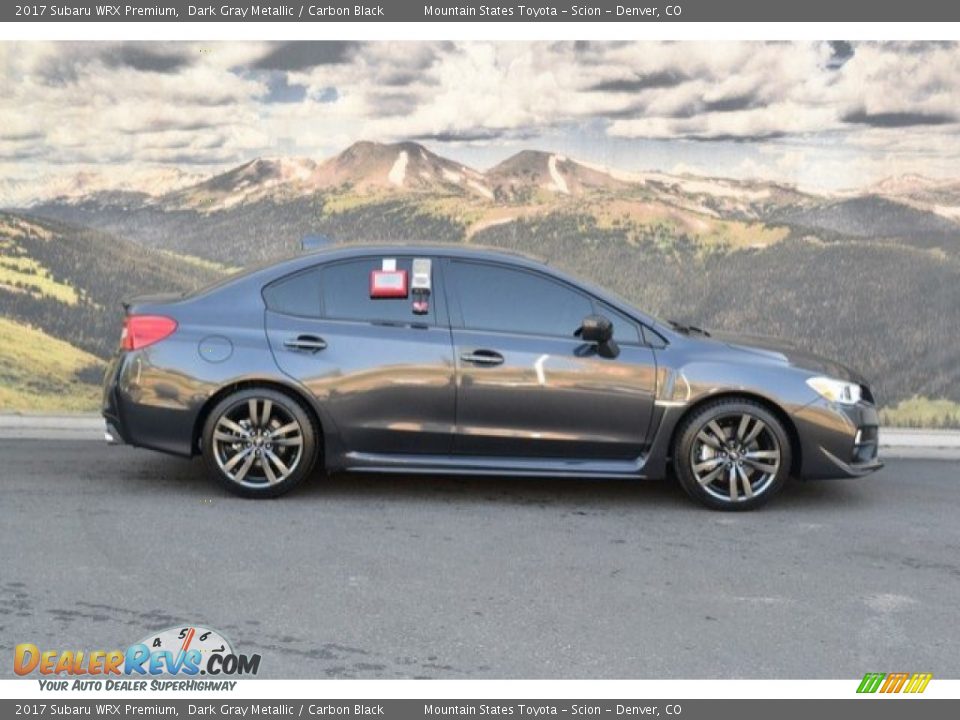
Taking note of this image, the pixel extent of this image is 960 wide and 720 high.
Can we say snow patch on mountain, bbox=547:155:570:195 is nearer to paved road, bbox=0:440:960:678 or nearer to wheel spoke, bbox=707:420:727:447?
paved road, bbox=0:440:960:678

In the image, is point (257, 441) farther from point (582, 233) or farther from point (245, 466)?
point (582, 233)

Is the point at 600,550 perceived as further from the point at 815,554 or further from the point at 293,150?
the point at 293,150

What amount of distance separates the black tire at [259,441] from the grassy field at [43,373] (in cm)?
393

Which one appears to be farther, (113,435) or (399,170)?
(399,170)

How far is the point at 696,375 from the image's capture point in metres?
7.02

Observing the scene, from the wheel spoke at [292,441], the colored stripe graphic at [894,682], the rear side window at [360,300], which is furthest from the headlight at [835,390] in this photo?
the wheel spoke at [292,441]

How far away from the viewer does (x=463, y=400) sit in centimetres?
701

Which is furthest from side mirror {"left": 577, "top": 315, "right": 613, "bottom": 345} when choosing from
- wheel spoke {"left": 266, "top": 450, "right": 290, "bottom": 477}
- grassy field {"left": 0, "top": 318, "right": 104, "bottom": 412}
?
grassy field {"left": 0, "top": 318, "right": 104, "bottom": 412}

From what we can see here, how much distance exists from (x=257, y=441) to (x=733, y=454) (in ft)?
9.12

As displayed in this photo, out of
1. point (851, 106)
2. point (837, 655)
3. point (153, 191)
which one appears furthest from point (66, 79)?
point (837, 655)

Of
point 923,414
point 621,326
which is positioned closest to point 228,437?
point 621,326

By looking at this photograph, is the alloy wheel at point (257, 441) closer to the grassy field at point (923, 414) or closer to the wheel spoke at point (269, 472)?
the wheel spoke at point (269, 472)

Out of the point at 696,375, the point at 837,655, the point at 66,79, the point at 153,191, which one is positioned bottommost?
the point at 837,655

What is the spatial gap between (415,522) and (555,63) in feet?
19.2
